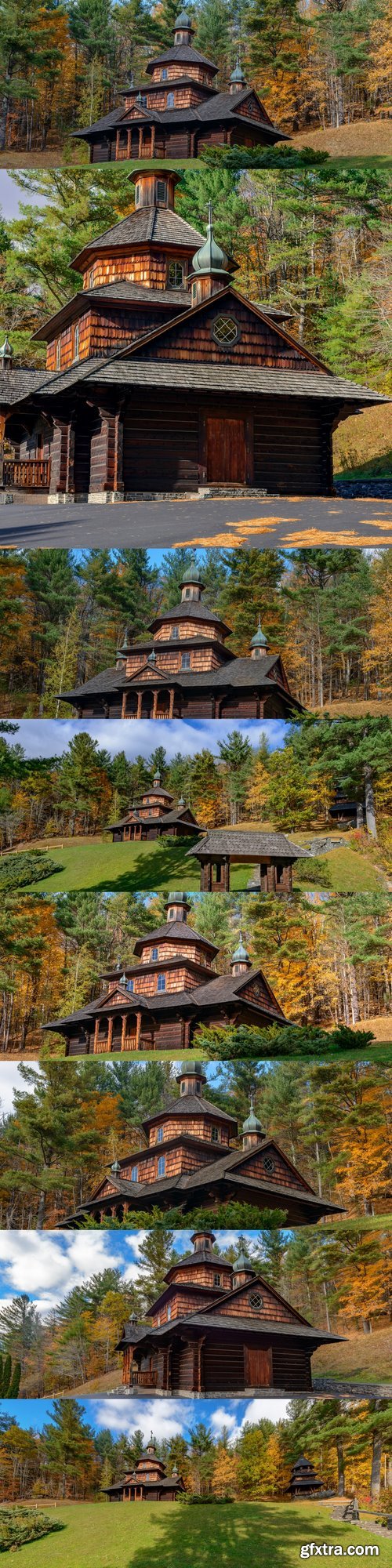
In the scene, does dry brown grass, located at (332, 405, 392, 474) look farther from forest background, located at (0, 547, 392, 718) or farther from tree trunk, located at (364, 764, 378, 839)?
tree trunk, located at (364, 764, 378, 839)

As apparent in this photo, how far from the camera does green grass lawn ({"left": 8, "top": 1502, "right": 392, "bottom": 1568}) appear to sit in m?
25.0

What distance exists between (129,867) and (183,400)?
1102 cm

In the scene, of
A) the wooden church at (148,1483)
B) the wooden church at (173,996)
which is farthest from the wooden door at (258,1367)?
the wooden church at (173,996)

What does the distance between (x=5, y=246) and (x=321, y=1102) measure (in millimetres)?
41158

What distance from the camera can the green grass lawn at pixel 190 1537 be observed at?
25.0 meters

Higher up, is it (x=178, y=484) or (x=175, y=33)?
(x=175, y=33)

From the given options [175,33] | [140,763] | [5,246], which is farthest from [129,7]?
[140,763]

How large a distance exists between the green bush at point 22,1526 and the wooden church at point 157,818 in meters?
13.0

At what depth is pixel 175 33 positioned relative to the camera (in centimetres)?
6925

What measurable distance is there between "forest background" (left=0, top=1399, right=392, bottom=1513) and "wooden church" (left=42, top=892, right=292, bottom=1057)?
25.6ft

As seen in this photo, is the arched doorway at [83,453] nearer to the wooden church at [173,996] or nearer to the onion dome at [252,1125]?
the wooden church at [173,996]

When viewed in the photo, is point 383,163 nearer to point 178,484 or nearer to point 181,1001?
point 178,484

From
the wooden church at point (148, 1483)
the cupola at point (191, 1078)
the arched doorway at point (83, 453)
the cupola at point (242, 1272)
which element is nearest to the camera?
the wooden church at point (148, 1483)

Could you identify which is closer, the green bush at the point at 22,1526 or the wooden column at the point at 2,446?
the green bush at the point at 22,1526
